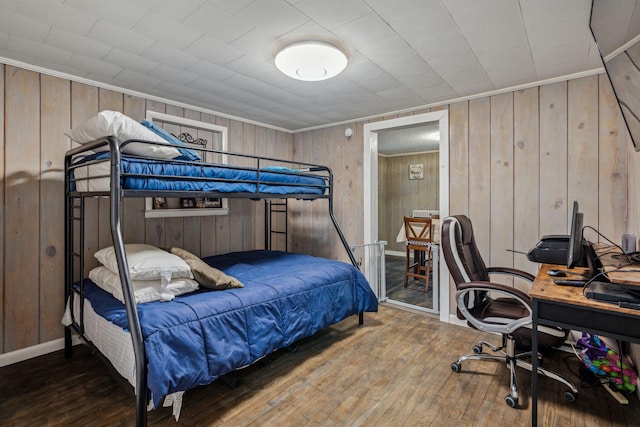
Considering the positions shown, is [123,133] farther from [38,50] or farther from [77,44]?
[38,50]

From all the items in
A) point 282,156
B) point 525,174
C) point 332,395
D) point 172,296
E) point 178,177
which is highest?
point 282,156

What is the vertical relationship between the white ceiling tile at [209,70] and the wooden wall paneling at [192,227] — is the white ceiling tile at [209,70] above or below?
above

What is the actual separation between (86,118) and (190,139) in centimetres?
91

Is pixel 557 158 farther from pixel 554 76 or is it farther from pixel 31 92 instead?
pixel 31 92

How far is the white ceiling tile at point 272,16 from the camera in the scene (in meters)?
1.63

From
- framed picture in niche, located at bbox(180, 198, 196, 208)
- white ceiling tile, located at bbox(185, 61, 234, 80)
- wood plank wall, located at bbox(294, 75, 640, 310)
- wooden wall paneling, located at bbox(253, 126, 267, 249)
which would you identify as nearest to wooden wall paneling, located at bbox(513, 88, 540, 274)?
wood plank wall, located at bbox(294, 75, 640, 310)

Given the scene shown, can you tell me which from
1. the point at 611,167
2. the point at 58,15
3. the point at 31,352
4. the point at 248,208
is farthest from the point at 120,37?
the point at 611,167

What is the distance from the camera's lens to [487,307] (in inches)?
87.6

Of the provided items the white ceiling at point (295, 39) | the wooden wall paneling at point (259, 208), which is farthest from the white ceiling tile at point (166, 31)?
the wooden wall paneling at point (259, 208)

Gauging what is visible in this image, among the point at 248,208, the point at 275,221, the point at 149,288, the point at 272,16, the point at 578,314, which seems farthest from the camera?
the point at 275,221

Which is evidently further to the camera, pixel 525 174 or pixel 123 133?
pixel 525 174

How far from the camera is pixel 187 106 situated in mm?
3275

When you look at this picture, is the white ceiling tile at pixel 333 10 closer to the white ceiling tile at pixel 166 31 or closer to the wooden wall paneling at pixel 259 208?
the white ceiling tile at pixel 166 31

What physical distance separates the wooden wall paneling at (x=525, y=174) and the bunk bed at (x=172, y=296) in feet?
5.09
